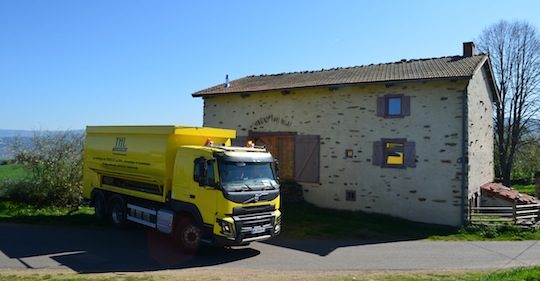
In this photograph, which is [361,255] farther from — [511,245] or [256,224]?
[511,245]

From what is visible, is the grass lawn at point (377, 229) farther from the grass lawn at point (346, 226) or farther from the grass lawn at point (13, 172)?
the grass lawn at point (13, 172)

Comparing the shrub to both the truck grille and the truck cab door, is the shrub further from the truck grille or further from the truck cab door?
the truck grille

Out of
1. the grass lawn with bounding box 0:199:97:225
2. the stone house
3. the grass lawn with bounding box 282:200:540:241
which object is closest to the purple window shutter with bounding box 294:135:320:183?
the stone house

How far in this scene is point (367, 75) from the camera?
1855 centimetres

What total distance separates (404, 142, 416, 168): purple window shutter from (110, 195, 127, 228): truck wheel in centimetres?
957

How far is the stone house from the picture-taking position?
52.6ft

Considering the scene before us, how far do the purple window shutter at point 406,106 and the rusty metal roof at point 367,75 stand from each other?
31.2 inches

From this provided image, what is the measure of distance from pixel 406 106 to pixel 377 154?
2.00m

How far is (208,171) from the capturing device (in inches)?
417

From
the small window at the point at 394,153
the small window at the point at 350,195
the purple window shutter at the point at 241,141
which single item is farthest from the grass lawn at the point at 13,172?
the small window at the point at 394,153

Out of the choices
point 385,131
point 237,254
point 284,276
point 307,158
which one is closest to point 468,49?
point 385,131

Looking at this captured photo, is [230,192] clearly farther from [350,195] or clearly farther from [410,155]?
[410,155]

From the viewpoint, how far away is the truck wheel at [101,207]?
14.4 meters

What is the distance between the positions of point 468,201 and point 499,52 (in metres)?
22.6
